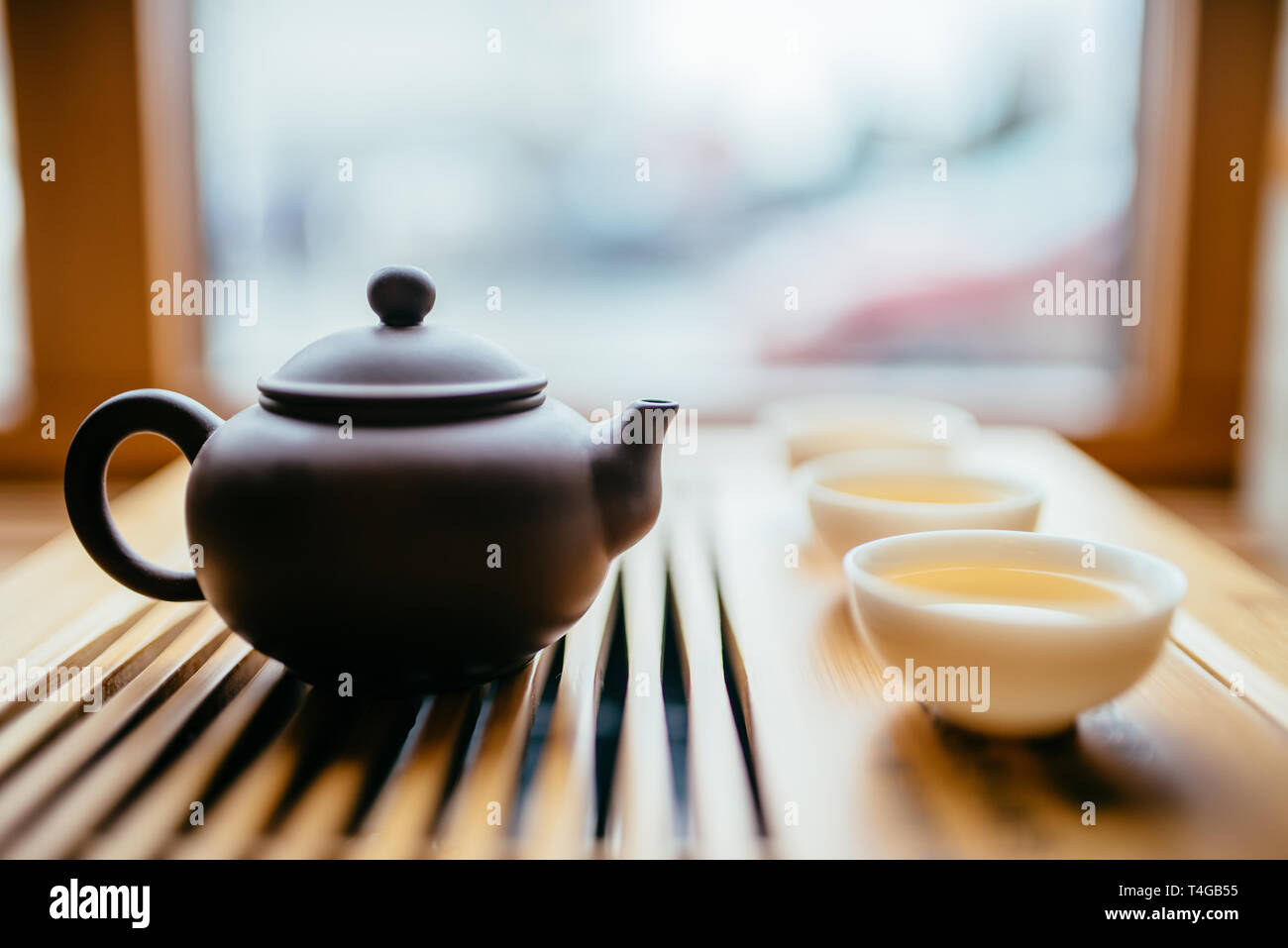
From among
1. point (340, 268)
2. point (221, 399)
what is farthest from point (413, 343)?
point (340, 268)

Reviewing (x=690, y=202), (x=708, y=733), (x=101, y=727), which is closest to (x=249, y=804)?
(x=101, y=727)

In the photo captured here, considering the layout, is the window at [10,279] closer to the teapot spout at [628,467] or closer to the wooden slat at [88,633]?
the wooden slat at [88,633]

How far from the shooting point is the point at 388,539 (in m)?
0.60

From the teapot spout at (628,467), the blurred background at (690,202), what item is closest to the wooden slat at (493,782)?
the teapot spout at (628,467)

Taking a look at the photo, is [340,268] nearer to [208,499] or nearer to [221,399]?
[221,399]

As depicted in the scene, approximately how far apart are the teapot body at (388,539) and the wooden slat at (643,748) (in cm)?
9

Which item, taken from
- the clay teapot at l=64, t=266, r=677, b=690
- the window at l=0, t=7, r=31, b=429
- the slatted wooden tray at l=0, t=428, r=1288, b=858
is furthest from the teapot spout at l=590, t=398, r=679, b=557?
the window at l=0, t=7, r=31, b=429

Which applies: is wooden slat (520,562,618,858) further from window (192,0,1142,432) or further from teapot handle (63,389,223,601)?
window (192,0,1142,432)

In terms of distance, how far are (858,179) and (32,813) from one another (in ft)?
6.86

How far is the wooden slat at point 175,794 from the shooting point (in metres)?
0.52

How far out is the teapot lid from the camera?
630mm

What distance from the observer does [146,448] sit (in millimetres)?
2207

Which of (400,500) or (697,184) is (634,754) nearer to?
(400,500)

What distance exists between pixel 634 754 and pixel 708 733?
49 mm
